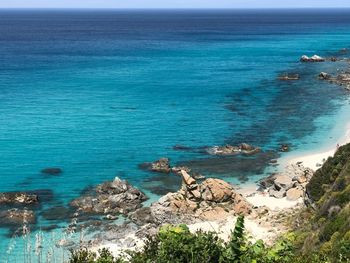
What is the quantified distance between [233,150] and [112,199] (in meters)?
21.6

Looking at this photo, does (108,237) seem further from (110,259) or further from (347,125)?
(347,125)

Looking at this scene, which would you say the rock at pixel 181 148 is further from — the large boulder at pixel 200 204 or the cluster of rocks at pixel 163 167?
the large boulder at pixel 200 204

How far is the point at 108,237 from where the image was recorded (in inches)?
1713

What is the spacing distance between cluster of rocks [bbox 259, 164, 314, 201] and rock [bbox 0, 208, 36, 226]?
23.1 meters

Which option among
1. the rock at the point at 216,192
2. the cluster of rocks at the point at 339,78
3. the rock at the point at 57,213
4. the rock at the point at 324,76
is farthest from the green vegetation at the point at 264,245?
the rock at the point at 324,76

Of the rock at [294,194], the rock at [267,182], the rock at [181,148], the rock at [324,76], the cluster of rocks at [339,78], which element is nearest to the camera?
the rock at [294,194]

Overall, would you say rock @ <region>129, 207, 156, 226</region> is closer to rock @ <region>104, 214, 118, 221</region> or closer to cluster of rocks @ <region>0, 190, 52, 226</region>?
rock @ <region>104, 214, 118, 221</region>

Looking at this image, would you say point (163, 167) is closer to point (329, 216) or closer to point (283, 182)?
point (283, 182)

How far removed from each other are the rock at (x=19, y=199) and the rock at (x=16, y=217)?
72.2 inches

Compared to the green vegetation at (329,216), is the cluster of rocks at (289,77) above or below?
below

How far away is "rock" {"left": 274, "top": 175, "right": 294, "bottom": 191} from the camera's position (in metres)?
52.6

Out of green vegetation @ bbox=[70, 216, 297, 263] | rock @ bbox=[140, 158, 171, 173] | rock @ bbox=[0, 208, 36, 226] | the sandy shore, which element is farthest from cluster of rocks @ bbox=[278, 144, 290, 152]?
green vegetation @ bbox=[70, 216, 297, 263]

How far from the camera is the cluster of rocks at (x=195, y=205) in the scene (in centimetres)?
4678

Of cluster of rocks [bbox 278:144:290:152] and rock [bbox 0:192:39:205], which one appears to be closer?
rock [bbox 0:192:39:205]
